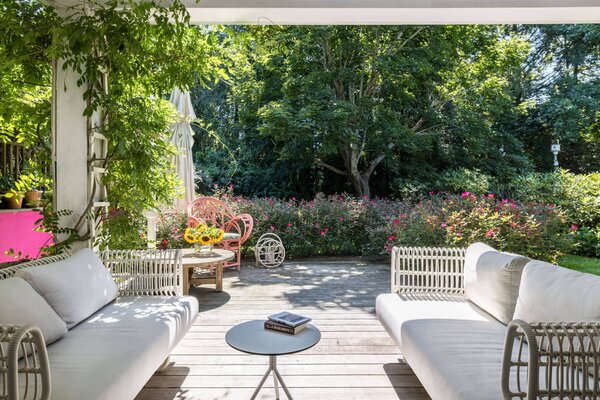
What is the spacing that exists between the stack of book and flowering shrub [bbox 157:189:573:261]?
9.34ft

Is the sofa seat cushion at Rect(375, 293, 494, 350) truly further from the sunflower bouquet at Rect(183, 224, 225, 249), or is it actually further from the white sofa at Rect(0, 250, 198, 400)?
the sunflower bouquet at Rect(183, 224, 225, 249)

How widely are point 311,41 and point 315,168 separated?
10.9 ft

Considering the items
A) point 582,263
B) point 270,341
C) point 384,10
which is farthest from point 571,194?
point 270,341

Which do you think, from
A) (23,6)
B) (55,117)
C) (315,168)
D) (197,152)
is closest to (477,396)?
(55,117)

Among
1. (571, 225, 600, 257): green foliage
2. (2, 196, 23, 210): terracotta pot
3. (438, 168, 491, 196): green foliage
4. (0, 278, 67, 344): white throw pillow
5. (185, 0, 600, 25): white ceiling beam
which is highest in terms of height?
(185, 0, 600, 25): white ceiling beam

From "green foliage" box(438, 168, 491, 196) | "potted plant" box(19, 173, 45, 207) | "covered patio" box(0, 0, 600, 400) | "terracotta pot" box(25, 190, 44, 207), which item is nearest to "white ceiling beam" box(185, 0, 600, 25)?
"covered patio" box(0, 0, 600, 400)

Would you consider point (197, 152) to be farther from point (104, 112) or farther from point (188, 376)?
point (188, 376)

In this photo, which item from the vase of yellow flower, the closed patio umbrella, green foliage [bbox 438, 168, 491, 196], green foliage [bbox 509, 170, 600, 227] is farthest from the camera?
green foliage [bbox 438, 168, 491, 196]

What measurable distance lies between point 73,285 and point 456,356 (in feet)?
6.70

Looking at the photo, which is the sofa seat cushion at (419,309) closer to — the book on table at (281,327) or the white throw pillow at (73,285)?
the book on table at (281,327)

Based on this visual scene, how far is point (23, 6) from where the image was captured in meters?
2.73

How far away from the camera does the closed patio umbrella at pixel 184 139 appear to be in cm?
541

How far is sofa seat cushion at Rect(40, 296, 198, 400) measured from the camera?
156cm

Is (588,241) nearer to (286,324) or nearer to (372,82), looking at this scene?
(372,82)
